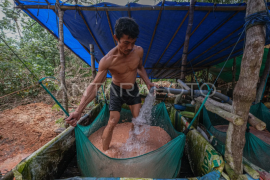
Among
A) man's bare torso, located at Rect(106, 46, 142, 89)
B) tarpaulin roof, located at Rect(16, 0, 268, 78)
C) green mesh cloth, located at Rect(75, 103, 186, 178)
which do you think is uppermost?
tarpaulin roof, located at Rect(16, 0, 268, 78)

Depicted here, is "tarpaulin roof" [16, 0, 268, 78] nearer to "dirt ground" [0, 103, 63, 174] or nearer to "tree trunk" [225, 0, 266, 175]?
"tree trunk" [225, 0, 266, 175]

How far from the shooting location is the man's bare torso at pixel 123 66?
1.49 metres

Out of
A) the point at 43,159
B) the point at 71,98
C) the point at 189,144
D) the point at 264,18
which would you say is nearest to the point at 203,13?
the point at 264,18

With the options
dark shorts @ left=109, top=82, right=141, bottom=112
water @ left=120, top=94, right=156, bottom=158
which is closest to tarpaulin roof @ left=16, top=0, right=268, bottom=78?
dark shorts @ left=109, top=82, right=141, bottom=112

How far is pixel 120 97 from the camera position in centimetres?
176

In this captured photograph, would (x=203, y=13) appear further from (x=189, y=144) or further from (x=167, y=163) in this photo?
(x=167, y=163)

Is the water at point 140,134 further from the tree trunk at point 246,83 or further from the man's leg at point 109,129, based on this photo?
the tree trunk at point 246,83

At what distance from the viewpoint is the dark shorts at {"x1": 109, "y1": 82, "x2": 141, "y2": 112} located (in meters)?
1.70

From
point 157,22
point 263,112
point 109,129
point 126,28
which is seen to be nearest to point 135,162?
point 109,129

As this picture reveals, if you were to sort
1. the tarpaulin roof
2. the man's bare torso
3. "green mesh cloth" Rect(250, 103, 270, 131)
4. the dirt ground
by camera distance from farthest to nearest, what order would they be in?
the dirt ground → "green mesh cloth" Rect(250, 103, 270, 131) → the tarpaulin roof → the man's bare torso

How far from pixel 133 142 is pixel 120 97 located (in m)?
0.76

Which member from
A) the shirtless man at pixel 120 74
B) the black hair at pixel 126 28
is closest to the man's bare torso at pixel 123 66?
the shirtless man at pixel 120 74

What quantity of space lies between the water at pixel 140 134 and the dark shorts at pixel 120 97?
0.20 meters

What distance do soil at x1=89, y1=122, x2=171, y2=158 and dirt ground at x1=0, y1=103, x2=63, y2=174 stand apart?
1705 millimetres
